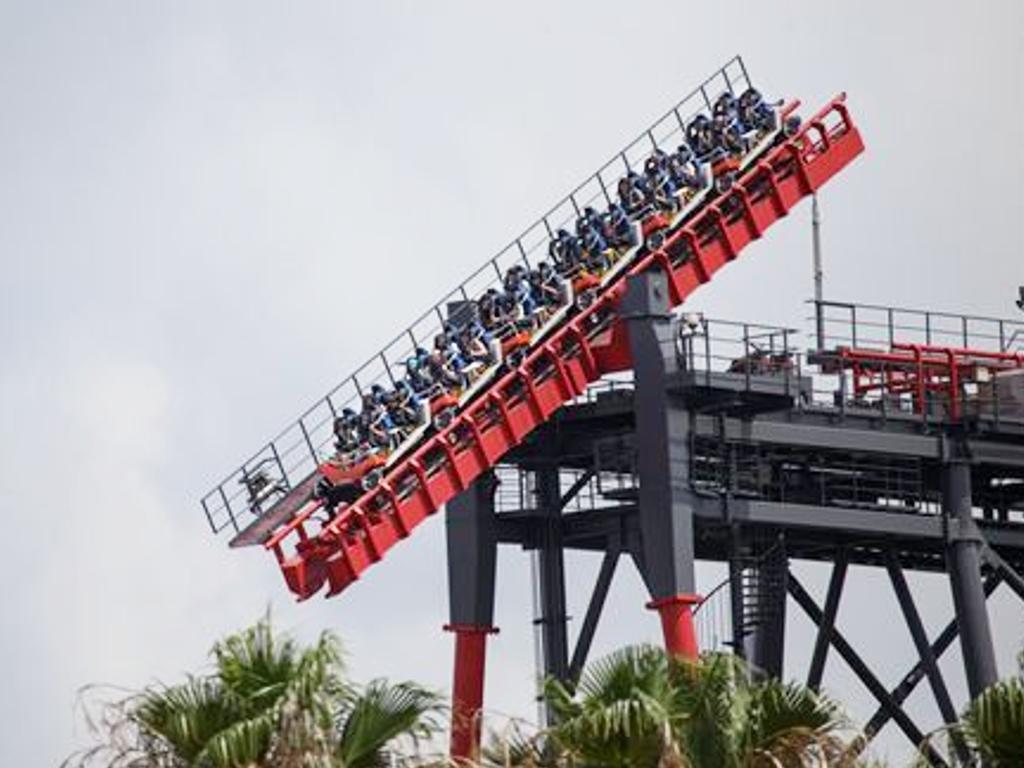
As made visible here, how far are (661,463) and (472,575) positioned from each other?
4.86 metres

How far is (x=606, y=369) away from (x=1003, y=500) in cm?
1151

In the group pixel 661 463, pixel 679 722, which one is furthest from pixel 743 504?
pixel 679 722

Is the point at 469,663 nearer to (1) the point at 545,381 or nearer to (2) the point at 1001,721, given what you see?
(1) the point at 545,381

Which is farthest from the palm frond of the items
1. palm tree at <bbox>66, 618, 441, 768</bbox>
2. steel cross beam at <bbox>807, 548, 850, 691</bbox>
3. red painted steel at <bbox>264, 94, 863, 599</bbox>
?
steel cross beam at <bbox>807, 548, 850, 691</bbox>

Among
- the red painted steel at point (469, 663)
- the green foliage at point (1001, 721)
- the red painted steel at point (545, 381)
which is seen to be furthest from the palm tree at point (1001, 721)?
the red painted steel at point (469, 663)

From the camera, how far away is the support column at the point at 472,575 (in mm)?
66062

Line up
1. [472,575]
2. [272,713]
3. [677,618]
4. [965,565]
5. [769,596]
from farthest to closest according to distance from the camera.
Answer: [965,565] < [769,596] < [472,575] < [677,618] < [272,713]

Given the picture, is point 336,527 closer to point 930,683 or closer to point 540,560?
point 540,560

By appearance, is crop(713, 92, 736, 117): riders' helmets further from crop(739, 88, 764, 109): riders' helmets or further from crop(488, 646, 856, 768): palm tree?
crop(488, 646, 856, 768): palm tree

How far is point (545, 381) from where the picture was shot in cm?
6372

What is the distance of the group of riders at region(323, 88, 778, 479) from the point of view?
63438mm

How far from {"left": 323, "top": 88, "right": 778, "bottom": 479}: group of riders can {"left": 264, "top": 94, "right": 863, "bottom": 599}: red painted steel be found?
609 mm

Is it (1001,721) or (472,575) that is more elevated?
(472,575)

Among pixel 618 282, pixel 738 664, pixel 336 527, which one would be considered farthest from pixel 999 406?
pixel 738 664
